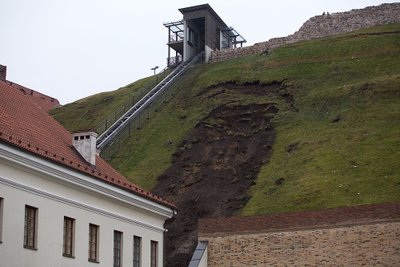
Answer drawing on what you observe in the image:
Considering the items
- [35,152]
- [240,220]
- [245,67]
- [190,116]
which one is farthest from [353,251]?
[245,67]

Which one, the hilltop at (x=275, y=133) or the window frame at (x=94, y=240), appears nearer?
the window frame at (x=94, y=240)

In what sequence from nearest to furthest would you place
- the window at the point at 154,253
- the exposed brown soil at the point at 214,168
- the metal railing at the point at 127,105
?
the window at the point at 154,253 < the exposed brown soil at the point at 214,168 < the metal railing at the point at 127,105

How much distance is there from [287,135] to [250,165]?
393cm

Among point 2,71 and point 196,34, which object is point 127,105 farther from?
point 2,71

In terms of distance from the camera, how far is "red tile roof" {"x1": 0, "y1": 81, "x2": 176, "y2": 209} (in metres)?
25.8

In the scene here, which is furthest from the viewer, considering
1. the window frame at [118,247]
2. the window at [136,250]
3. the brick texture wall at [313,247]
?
the brick texture wall at [313,247]

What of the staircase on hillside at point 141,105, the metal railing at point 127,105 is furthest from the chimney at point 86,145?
the metal railing at point 127,105

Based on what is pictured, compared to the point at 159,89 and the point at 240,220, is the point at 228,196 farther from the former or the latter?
the point at 159,89

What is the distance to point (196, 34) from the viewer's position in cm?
8231

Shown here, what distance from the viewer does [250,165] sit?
5281 cm

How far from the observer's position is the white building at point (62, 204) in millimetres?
24422

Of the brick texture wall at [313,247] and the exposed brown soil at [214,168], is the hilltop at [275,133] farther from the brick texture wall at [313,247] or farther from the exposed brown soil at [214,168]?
the brick texture wall at [313,247]

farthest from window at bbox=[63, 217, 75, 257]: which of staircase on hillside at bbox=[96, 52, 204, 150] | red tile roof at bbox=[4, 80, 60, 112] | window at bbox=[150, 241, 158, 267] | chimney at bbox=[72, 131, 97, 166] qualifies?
red tile roof at bbox=[4, 80, 60, 112]

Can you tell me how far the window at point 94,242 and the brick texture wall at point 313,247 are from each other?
431 inches
